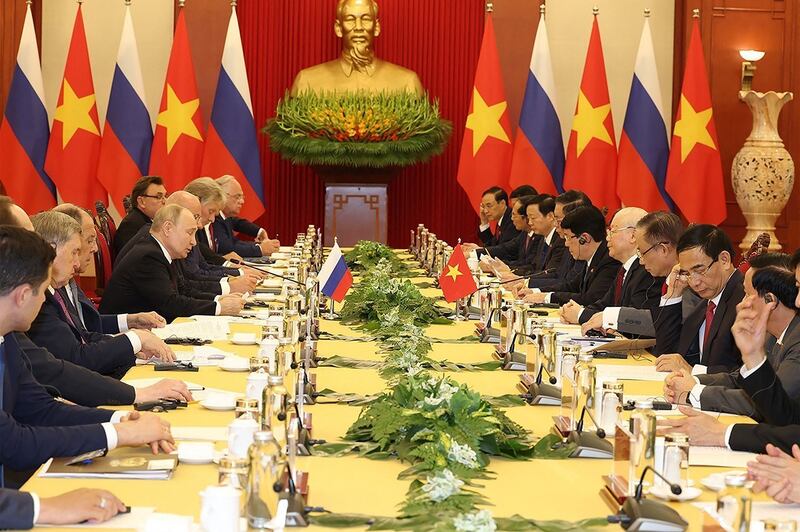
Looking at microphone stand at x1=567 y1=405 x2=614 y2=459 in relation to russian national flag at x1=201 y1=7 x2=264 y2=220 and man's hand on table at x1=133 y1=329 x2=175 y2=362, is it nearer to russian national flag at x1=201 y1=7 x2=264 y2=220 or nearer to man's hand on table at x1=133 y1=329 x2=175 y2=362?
man's hand on table at x1=133 y1=329 x2=175 y2=362

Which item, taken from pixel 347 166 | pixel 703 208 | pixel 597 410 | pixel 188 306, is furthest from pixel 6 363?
pixel 703 208

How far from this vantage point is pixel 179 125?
36.7ft

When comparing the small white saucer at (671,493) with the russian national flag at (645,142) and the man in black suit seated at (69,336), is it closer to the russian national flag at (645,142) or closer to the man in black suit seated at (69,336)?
the man in black suit seated at (69,336)

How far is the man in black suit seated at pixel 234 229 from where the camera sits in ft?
31.8

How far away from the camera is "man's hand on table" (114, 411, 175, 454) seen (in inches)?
109

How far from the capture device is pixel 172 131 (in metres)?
11.1

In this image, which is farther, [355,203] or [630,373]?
[355,203]

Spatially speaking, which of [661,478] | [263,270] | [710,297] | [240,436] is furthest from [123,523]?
[263,270]

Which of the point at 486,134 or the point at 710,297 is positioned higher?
the point at 486,134

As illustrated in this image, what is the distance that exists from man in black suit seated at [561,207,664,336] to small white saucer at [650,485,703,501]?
2.84 m

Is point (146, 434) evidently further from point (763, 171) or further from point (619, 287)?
point (763, 171)

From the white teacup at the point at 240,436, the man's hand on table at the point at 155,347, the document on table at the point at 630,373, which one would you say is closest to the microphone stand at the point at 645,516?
the white teacup at the point at 240,436

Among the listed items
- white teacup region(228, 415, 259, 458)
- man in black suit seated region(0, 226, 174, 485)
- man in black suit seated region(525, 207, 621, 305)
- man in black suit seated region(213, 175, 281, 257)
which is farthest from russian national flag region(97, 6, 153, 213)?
white teacup region(228, 415, 259, 458)

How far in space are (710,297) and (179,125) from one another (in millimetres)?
7369
